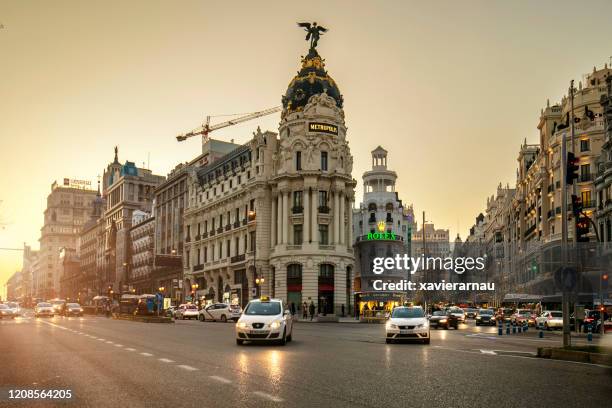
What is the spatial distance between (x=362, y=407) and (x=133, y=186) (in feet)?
506

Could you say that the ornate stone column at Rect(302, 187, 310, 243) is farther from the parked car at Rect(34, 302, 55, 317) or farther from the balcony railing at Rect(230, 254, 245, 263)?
the parked car at Rect(34, 302, 55, 317)

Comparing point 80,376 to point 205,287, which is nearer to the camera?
point 80,376

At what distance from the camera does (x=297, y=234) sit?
75.1m

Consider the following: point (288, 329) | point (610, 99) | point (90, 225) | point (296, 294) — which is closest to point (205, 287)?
point (296, 294)

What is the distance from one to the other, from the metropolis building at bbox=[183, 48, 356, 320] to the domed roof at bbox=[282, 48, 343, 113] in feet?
0.38

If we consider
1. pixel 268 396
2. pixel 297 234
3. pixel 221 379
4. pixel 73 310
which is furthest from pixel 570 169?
pixel 73 310

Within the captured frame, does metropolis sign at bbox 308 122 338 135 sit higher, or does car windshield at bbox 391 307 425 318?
metropolis sign at bbox 308 122 338 135

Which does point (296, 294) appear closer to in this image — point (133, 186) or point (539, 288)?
point (539, 288)

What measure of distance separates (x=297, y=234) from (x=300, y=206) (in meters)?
3.18

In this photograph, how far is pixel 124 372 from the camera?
12.7 meters

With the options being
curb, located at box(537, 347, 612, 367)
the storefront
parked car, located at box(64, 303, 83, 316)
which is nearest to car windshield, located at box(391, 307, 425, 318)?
curb, located at box(537, 347, 612, 367)

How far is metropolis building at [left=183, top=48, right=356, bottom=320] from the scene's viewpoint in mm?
73125

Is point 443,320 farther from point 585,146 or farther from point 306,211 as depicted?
point 585,146

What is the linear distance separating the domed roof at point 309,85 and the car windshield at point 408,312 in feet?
172
